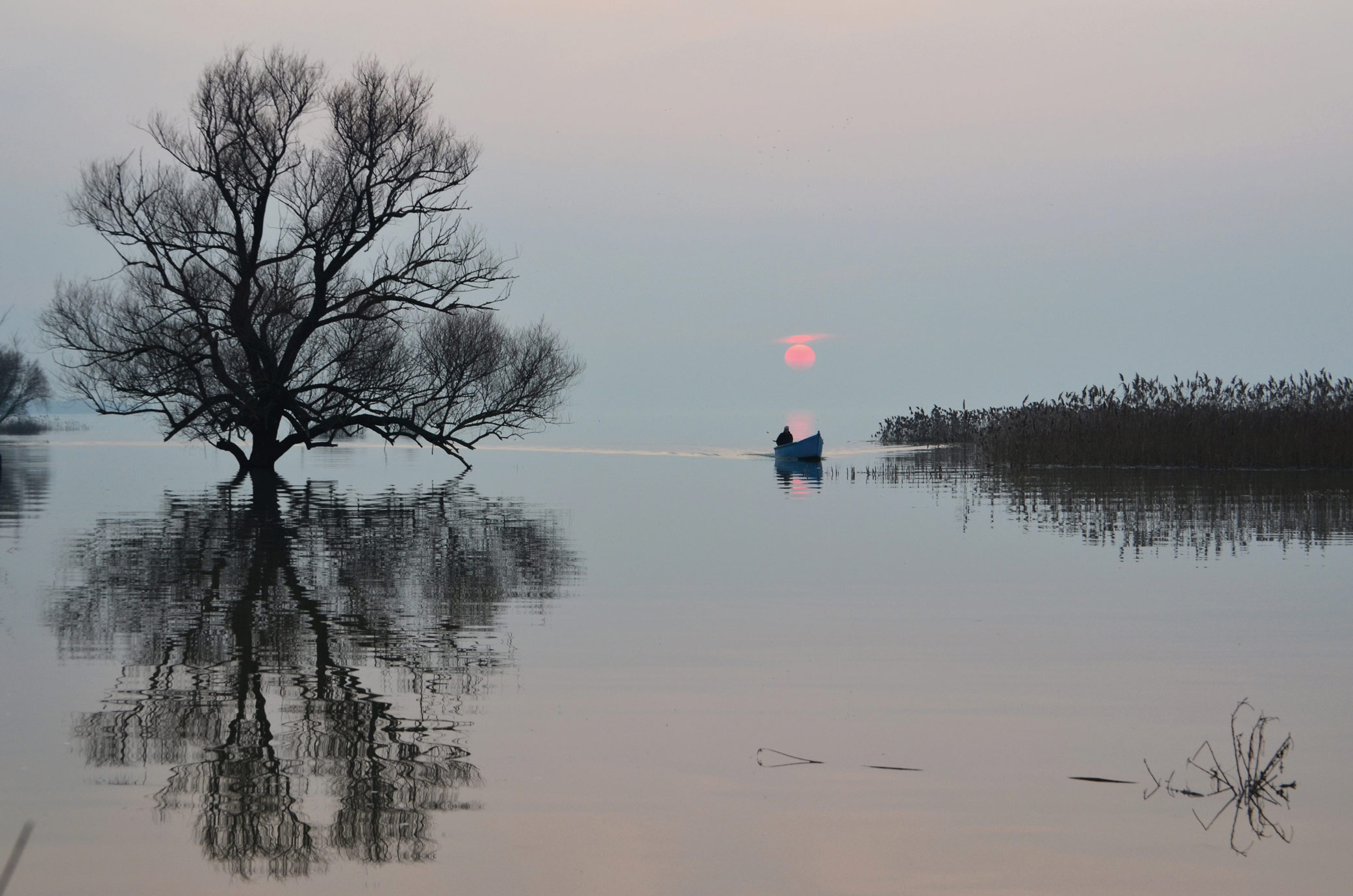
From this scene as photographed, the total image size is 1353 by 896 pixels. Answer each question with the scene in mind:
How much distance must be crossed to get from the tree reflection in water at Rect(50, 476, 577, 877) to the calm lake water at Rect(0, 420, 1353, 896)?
3 cm

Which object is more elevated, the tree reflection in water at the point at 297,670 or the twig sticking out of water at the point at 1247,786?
the tree reflection in water at the point at 297,670

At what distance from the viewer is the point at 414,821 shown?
5387 mm

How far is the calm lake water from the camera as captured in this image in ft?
16.5

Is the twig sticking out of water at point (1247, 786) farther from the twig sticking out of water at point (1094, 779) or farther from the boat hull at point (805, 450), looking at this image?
the boat hull at point (805, 450)

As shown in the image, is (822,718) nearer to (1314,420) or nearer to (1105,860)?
(1105,860)

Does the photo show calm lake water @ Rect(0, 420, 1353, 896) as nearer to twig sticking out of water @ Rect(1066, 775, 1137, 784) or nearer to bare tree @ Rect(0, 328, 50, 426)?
twig sticking out of water @ Rect(1066, 775, 1137, 784)

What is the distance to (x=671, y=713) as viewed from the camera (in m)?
7.38

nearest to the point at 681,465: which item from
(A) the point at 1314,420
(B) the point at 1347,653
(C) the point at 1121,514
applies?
(A) the point at 1314,420

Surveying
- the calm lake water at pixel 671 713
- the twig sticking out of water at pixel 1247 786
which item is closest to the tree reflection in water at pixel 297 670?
the calm lake water at pixel 671 713

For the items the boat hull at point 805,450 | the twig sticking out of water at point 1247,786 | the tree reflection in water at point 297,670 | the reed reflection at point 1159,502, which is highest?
the boat hull at point 805,450

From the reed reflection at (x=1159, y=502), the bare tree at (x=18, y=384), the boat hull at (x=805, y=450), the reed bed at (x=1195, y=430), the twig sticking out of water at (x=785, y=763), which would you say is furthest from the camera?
the bare tree at (x=18, y=384)

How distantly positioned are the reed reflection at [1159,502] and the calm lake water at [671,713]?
0.41 meters

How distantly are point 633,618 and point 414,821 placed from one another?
5.57m

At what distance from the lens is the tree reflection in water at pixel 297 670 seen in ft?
18.0
